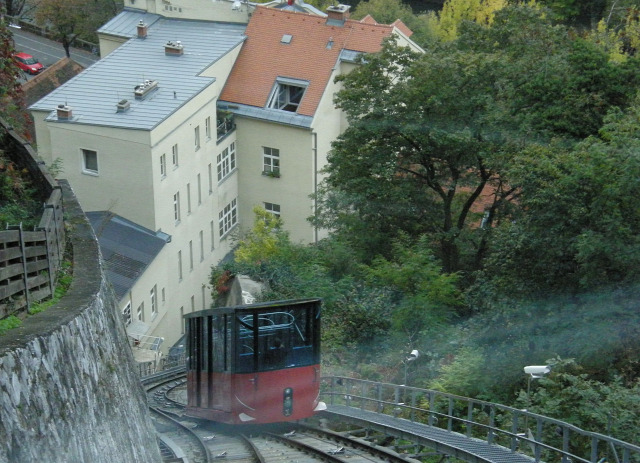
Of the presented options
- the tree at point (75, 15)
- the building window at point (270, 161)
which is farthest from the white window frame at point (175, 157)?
the tree at point (75, 15)

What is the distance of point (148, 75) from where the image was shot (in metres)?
39.7

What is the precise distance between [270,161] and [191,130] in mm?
5644

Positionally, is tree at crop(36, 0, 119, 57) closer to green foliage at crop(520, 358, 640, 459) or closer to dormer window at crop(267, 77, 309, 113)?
dormer window at crop(267, 77, 309, 113)

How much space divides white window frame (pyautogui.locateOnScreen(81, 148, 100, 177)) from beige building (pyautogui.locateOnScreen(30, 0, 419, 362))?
5 centimetres

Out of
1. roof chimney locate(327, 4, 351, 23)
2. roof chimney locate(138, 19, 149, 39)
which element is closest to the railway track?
roof chimney locate(327, 4, 351, 23)

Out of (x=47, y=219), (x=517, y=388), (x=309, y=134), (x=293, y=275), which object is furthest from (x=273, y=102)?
(x=47, y=219)

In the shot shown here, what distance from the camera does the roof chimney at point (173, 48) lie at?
41906mm

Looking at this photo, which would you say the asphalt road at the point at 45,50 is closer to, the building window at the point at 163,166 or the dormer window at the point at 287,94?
the dormer window at the point at 287,94

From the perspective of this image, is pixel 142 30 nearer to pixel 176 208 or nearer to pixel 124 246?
pixel 176 208

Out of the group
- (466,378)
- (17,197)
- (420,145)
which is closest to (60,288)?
(17,197)

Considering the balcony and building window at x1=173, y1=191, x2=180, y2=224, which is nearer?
building window at x1=173, y1=191, x2=180, y2=224

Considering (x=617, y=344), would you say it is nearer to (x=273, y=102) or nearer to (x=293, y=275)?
(x=293, y=275)

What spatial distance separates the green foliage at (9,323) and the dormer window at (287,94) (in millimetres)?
31521

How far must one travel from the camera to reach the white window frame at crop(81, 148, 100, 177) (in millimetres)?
35906
